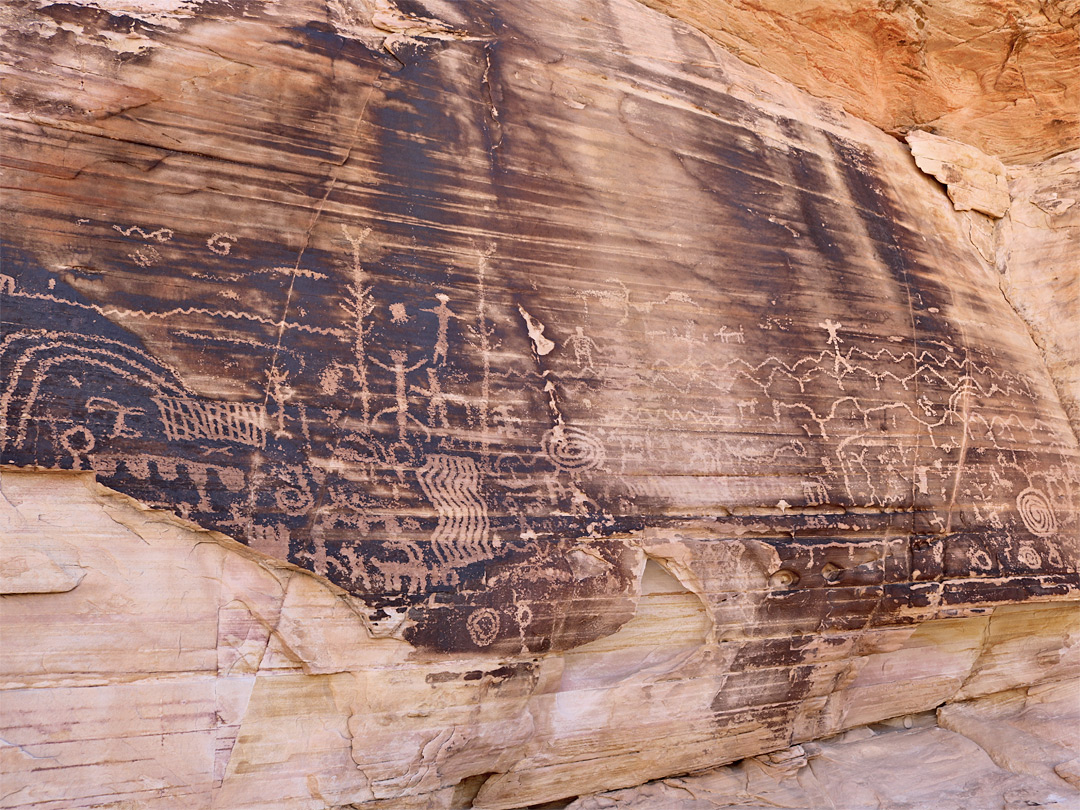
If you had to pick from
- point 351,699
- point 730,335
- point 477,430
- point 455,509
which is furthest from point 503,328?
point 351,699

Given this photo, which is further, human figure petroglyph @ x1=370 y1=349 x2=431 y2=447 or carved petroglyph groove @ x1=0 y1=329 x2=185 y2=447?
human figure petroglyph @ x1=370 y1=349 x2=431 y2=447

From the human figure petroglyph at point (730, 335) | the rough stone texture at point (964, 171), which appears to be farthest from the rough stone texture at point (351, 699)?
the rough stone texture at point (964, 171)

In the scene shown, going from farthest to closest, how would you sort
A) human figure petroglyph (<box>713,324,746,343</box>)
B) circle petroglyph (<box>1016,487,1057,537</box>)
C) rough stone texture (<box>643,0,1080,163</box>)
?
rough stone texture (<box>643,0,1080,163</box>), circle petroglyph (<box>1016,487,1057,537</box>), human figure petroglyph (<box>713,324,746,343</box>)

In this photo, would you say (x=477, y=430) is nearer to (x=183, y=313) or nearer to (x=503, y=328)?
(x=503, y=328)

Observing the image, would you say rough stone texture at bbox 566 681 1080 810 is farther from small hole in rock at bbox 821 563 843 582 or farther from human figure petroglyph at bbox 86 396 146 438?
human figure petroglyph at bbox 86 396 146 438

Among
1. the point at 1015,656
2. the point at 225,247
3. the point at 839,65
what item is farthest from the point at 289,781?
the point at 839,65

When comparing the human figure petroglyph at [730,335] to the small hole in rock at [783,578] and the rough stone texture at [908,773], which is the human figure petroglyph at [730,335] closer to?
the small hole in rock at [783,578]

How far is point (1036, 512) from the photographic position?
11.3 feet

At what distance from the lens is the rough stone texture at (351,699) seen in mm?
2062

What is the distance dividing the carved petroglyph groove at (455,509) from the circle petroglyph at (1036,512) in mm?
2619

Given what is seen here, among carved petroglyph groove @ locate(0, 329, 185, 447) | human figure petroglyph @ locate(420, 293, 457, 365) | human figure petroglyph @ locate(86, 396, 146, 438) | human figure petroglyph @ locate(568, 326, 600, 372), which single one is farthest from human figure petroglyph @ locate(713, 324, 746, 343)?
human figure petroglyph @ locate(86, 396, 146, 438)

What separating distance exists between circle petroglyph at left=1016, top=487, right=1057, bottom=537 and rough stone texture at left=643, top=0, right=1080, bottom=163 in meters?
2.08

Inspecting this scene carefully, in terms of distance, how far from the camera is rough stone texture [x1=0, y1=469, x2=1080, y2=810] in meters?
2.06

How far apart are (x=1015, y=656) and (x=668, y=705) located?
2.10 m
